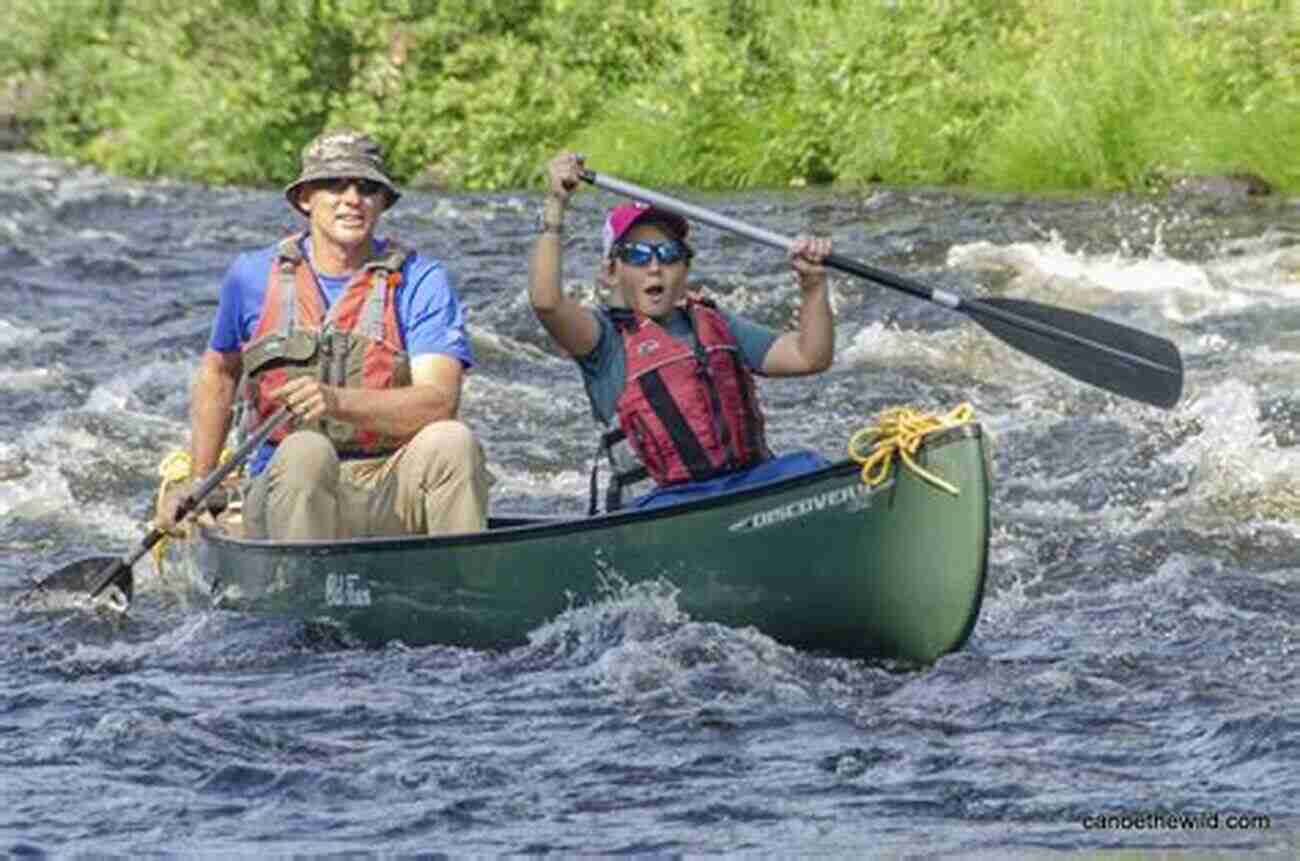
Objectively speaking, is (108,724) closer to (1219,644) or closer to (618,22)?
(1219,644)

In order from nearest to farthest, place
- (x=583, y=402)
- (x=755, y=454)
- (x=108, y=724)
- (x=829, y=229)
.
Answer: (x=108, y=724)
(x=755, y=454)
(x=583, y=402)
(x=829, y=229)

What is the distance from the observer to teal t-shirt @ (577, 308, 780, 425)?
847cm

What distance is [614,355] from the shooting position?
848 cm

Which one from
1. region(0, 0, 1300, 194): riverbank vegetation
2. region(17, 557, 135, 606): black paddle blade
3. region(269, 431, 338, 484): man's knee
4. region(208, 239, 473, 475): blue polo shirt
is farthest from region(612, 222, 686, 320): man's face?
region(0, 0, 1300, 194): riverbank vegetation

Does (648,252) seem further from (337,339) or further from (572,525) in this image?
(337,339)

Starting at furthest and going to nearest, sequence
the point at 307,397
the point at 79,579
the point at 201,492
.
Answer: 1. the point at 79,579
2. the point at 201,492
3. the point at 307,397

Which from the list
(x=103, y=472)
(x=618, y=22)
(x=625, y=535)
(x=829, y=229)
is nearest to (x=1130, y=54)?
(x=829, y=229)

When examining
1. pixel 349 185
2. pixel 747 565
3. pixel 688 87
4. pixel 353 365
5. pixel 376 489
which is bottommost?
pixel 747 565

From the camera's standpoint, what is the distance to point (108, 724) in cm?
776

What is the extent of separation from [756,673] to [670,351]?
3.03 ft

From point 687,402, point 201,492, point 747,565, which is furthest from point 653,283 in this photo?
point 201,492

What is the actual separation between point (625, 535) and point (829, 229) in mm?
9231

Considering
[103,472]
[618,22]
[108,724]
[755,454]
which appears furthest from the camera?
[618,22]

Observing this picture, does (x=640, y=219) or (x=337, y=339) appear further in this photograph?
(x=337, y=339)
